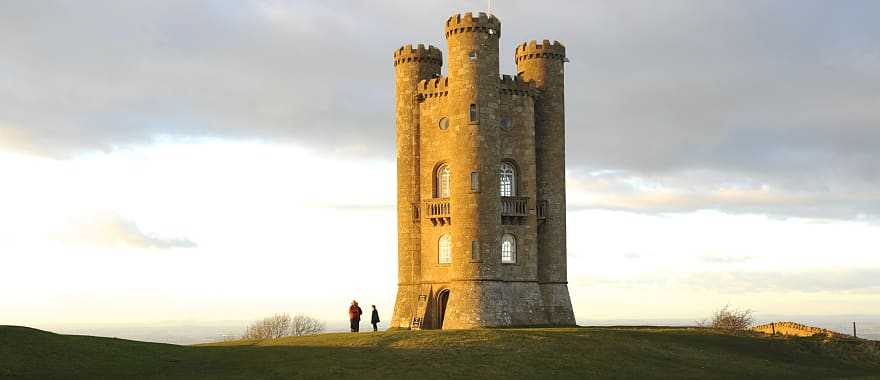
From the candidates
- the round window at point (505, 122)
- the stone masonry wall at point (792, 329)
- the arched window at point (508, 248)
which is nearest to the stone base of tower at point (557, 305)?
the arched window at point (508, 248)

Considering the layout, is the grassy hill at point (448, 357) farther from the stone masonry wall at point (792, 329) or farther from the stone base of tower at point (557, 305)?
the stone base of tower at point (557, 305)

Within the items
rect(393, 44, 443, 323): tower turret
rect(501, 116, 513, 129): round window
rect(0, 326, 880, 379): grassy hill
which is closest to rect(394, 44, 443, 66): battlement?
rect(393, 44, 443, 323): tower turret

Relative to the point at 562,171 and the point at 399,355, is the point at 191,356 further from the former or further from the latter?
the point at 562,171

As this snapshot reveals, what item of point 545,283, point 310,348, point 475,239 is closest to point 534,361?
point 310,348

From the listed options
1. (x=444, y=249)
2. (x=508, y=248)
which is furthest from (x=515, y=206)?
(x=444, y=249)

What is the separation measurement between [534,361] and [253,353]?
12183 mm

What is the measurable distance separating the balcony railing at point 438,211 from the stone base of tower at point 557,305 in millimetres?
7947

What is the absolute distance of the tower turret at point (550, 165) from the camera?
66.3 meters

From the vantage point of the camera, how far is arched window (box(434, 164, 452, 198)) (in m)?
64.8

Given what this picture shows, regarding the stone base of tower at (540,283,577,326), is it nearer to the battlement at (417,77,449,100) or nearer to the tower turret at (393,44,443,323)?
the tower turret at (393,44,443,323)

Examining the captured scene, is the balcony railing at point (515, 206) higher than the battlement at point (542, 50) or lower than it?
lower

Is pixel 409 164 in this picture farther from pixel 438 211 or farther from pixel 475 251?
pixel 475 251

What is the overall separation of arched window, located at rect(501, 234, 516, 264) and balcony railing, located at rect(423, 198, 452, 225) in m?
3.65

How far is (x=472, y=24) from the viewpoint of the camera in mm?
63188
